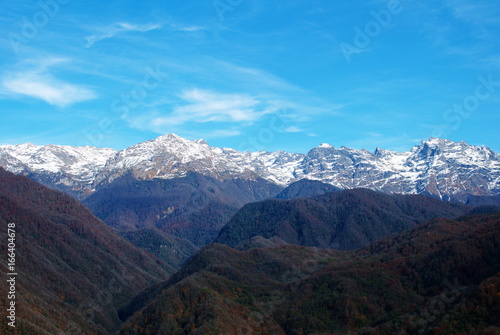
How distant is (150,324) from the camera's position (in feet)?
650

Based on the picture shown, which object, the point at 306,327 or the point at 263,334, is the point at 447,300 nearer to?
the point at 306,327

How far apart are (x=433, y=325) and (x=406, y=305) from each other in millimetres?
→ 52574

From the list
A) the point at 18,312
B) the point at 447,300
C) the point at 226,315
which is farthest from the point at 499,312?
the point at 18,312

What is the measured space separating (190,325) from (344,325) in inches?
2295

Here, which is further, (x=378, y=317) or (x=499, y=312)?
(x=378, y=317)

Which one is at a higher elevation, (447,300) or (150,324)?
(447,300)

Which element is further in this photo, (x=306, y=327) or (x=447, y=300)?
(x=306, y=327)

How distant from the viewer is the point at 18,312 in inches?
7421

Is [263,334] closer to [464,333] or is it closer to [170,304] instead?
[170,304]

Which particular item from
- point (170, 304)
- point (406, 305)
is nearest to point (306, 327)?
point (406, 305)

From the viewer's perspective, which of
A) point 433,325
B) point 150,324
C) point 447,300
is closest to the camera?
point 433,325

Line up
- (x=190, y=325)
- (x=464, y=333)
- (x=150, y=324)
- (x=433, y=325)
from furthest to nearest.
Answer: (x=150, y=324), (x=190, y=325), (x=433, y=325), (x=464, y=333)

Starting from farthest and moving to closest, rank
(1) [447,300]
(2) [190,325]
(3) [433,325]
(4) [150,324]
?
(4) [150,324], (2) [190,325], (1) [447,300], (3) [433,325]

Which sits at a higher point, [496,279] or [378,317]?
[496,279]
